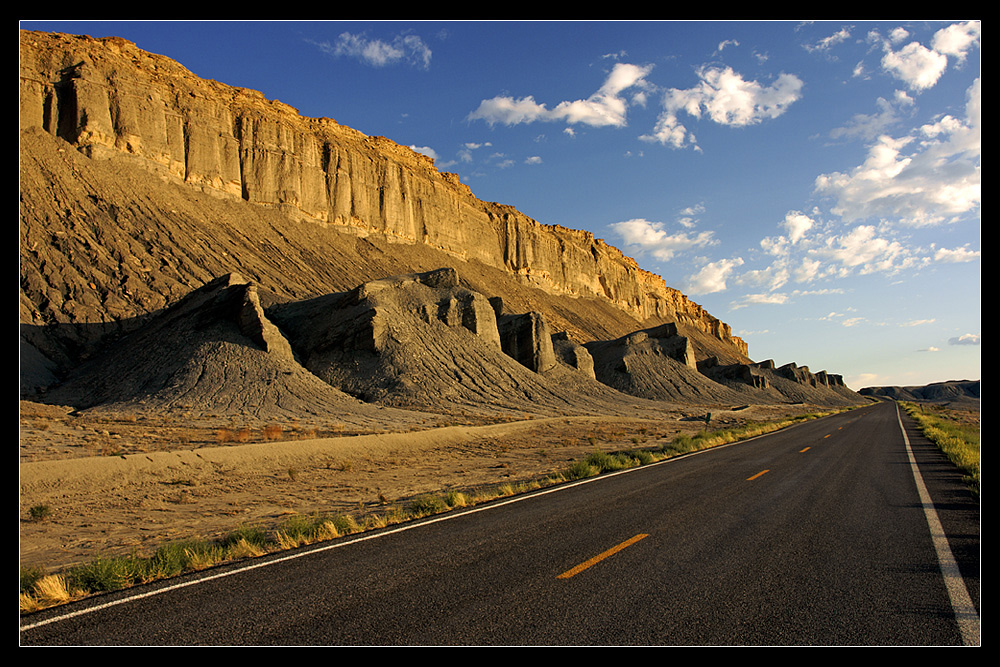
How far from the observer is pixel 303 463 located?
1833 centimetres

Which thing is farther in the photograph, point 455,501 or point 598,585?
point 455,501

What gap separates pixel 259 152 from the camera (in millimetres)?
74062

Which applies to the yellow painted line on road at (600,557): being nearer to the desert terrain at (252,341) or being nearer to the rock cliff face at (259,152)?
the desert terrain at (252,341)

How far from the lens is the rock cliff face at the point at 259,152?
59469 millimetres

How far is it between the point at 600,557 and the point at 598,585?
1.00 m

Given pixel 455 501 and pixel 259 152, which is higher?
pixel 259 152

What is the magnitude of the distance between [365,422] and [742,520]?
26031mm

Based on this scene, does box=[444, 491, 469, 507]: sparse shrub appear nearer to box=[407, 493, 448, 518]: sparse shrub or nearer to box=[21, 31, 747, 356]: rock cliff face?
box=[407, 493, 448, 518]: sparse shrub

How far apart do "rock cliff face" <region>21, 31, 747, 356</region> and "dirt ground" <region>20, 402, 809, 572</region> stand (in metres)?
47.4

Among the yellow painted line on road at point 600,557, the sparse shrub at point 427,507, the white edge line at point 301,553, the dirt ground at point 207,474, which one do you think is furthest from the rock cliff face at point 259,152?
the yellow painted line on road at point 600,557

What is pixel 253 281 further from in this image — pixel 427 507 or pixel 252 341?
pixel 427 507

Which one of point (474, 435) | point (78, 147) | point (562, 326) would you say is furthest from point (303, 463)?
point (562, 326)

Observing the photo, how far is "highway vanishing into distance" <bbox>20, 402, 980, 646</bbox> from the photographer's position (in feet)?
14.2

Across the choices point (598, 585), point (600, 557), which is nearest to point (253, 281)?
point (600, 557)
